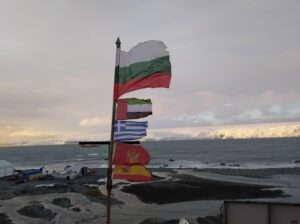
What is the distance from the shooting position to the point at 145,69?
12.0 metres

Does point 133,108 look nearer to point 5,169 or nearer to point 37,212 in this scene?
point 37,212

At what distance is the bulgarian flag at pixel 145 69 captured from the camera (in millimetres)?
11984

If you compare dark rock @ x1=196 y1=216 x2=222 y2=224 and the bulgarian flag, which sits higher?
the bulgarian flag

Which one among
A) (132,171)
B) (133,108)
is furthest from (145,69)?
(132,171)

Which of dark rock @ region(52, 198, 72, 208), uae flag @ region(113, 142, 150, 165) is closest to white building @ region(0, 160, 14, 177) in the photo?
dark rock @ region(52, 198, 72, 208)

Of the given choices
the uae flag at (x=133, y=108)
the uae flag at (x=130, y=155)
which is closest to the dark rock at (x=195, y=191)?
the uae flag at (x=130, y=155)

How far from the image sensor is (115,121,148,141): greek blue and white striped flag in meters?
11.9

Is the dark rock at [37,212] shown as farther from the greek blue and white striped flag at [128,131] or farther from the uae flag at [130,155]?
the greek blue and white striped flag at [128,131]

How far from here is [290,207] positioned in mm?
13953

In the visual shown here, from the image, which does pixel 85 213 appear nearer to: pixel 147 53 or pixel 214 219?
pixel 214 219

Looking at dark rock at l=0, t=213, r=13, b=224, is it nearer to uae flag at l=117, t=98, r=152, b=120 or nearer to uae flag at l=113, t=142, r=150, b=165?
uae flag at l=113, t=142, r=150, b=165

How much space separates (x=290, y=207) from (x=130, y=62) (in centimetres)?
715

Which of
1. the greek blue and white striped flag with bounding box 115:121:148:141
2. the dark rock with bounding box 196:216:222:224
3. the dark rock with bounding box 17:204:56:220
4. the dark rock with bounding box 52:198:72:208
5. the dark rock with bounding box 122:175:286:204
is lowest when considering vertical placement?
the dark rock with bounding box 17:204:56:220

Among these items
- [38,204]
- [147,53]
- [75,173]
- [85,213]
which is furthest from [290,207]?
[75,173]
